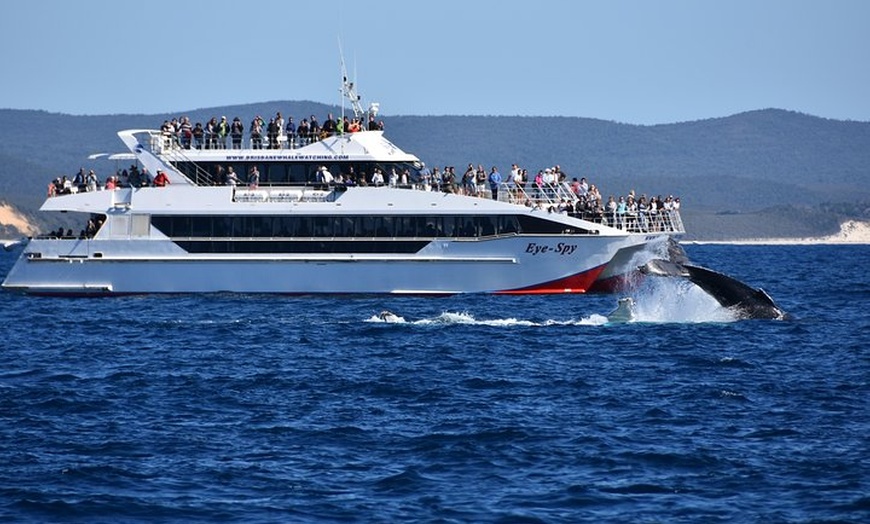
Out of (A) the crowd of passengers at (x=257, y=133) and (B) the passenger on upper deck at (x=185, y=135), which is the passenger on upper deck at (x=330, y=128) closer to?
(A) the crowd of passengers at (x=257, y=133)

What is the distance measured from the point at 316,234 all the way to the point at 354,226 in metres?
1.38

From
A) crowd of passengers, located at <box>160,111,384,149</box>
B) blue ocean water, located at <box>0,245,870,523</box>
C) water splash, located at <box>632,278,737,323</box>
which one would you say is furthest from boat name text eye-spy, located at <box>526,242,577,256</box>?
blue ocean water, located at <box>0,245,870,523</box>

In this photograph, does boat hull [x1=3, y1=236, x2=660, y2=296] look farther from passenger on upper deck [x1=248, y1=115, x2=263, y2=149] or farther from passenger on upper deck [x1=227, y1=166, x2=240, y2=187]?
passenger on upper deck [x1=248, y1=115, x2=263, y2=149]

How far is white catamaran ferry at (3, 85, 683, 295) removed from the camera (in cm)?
5269

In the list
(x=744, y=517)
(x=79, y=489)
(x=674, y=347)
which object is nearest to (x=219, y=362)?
(x=674, y=347)

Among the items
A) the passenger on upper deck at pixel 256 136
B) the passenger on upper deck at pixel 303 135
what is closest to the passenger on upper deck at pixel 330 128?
the passenger on upper deck at pixel 303 135

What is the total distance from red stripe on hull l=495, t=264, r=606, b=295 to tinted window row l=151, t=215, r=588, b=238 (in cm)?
160

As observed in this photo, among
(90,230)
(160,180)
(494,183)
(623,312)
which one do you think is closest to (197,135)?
(160,180)

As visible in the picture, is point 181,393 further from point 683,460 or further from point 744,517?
point 744,517

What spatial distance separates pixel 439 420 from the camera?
26.1 metres

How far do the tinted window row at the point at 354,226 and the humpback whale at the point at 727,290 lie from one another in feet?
36.3

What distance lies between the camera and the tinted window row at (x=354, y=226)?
52625 mm

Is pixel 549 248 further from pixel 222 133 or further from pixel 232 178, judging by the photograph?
pixel 222 133

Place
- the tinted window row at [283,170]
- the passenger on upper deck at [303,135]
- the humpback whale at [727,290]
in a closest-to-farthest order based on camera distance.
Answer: the humpback whale at [727,290] < the tinted window row at [283,170] < the passenger on upper deck at [303,135]
